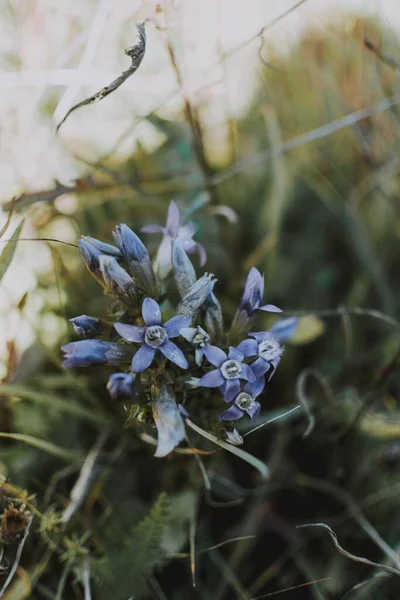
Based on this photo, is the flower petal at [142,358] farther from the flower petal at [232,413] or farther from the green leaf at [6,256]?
the green leaf at [6,256]

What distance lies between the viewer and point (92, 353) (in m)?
1.04

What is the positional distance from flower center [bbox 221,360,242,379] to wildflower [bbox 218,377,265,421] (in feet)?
0.13

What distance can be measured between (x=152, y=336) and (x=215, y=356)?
0.11 meters

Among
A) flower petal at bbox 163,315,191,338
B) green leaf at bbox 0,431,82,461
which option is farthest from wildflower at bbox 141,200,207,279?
green leaf at bbox 0,431,82,461

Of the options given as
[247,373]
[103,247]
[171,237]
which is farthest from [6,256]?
[247,373]

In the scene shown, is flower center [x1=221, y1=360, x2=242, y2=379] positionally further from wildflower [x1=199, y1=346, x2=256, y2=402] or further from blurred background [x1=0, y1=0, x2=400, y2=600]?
blurred background [x1=0, y1=0, x2=400, y2=600]

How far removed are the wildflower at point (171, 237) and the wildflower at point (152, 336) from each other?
0.21m

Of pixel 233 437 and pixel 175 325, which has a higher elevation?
pixel 175 325

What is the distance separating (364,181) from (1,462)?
139 cm

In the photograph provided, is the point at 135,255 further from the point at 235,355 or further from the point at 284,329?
the point at 284,329

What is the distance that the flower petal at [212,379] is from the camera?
955mm

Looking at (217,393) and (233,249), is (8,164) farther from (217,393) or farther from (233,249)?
(217,393)

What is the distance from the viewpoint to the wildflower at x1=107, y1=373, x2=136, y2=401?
104cm

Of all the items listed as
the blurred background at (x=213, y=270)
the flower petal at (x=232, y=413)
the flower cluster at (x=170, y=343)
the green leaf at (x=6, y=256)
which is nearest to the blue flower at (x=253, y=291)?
the flower cluster at (x=170, y=343)
